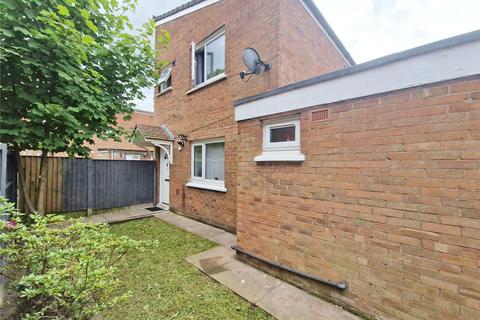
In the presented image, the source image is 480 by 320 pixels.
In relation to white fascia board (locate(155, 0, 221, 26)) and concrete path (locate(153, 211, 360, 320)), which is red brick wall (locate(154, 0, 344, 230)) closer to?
white fascia board (locate(155, 0, 221, 26))

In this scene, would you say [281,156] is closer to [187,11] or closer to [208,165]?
[208,165]

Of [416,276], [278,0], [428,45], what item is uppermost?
[278,0]

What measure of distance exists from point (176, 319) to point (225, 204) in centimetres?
356

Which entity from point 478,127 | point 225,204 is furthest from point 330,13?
point 225,204

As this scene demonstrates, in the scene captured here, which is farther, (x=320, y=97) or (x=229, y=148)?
(x=229, y=148)

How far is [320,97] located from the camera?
293cm

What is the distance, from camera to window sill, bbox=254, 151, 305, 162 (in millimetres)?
3203

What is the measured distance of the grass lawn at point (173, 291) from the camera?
2711 mm

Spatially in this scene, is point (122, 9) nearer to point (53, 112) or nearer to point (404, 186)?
point (53, 112)

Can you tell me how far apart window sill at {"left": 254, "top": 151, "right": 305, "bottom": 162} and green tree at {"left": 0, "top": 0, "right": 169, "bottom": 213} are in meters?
3.46

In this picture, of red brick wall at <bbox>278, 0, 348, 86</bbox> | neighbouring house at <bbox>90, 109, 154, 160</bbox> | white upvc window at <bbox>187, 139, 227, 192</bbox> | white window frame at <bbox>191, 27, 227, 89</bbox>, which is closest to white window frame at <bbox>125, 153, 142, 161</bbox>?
neighbouring house at <bbox>90, 109, 154, 160</bbox>

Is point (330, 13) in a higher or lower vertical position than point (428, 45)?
higher

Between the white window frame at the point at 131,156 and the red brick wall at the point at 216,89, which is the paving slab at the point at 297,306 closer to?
the red brick wall at the point at 216,89

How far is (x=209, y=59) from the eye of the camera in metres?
7.19
